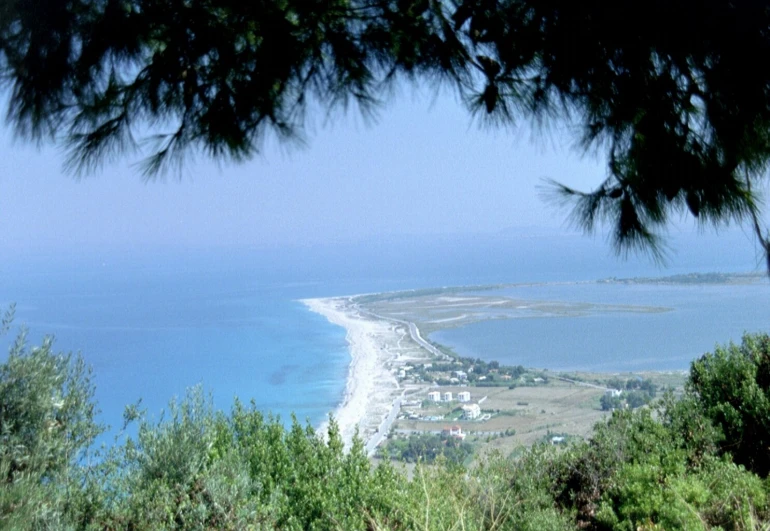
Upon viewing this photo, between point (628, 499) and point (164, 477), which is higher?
point (164, 477)

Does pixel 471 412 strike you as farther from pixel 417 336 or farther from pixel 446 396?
pixel 417 336

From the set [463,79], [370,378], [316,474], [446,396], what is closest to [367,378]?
[370,378]

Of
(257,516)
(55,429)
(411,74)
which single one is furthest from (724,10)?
(55,429)

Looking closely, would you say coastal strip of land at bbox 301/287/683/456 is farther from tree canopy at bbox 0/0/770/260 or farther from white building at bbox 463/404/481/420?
tree canopy at bbox 0/0/770/260

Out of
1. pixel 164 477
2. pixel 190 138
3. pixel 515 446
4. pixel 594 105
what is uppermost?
pixel 594 105

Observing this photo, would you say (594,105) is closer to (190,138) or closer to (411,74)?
(411,74)

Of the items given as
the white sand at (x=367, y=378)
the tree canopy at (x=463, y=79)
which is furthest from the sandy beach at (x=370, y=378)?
the tree canopy at (x=463, y=79)

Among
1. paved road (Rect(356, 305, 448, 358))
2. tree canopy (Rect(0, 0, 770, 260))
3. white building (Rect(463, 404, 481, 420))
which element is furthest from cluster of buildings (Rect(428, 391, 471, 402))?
tree canopy (Rect(0, 0, 770, 260))

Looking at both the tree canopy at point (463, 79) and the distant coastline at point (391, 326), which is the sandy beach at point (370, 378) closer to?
the distant coastline at point (391, 326)
